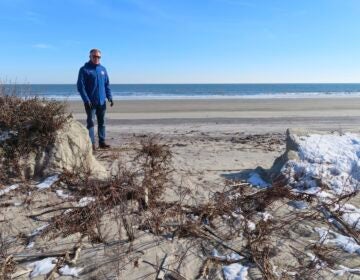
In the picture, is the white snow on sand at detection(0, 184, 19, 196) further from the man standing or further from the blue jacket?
the blue jacket

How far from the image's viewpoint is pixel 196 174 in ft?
20.1

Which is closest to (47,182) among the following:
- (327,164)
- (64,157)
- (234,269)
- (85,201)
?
(64,157)

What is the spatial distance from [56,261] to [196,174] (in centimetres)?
300

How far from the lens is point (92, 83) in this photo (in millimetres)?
7668

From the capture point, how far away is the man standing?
297 inches

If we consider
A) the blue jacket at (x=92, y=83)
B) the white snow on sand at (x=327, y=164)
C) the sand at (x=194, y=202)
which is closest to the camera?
the sand at (x=194, y=202)

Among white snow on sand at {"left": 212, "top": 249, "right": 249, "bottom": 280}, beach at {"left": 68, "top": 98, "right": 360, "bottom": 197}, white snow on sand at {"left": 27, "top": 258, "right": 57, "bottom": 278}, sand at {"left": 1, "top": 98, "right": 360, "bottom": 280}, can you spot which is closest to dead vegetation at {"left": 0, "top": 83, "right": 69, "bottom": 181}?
sand at {"left": 1, "top": 98, "right": 360, "bottom": 280}

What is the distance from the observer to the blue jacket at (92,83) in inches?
296

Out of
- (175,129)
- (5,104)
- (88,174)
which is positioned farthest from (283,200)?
(175,129)

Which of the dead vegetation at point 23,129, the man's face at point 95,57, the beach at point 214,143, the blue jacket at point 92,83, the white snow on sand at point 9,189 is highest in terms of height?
the man's face at point 95,57

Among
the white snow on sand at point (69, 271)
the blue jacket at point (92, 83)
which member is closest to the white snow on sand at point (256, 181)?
the white snow on sand at point (69, 271)

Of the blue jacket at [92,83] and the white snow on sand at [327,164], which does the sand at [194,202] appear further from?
the blue jacket at [92,83]

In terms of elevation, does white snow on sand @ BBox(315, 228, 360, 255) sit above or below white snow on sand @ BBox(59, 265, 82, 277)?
above

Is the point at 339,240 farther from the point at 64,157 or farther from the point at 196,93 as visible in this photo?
the point at 196,93
